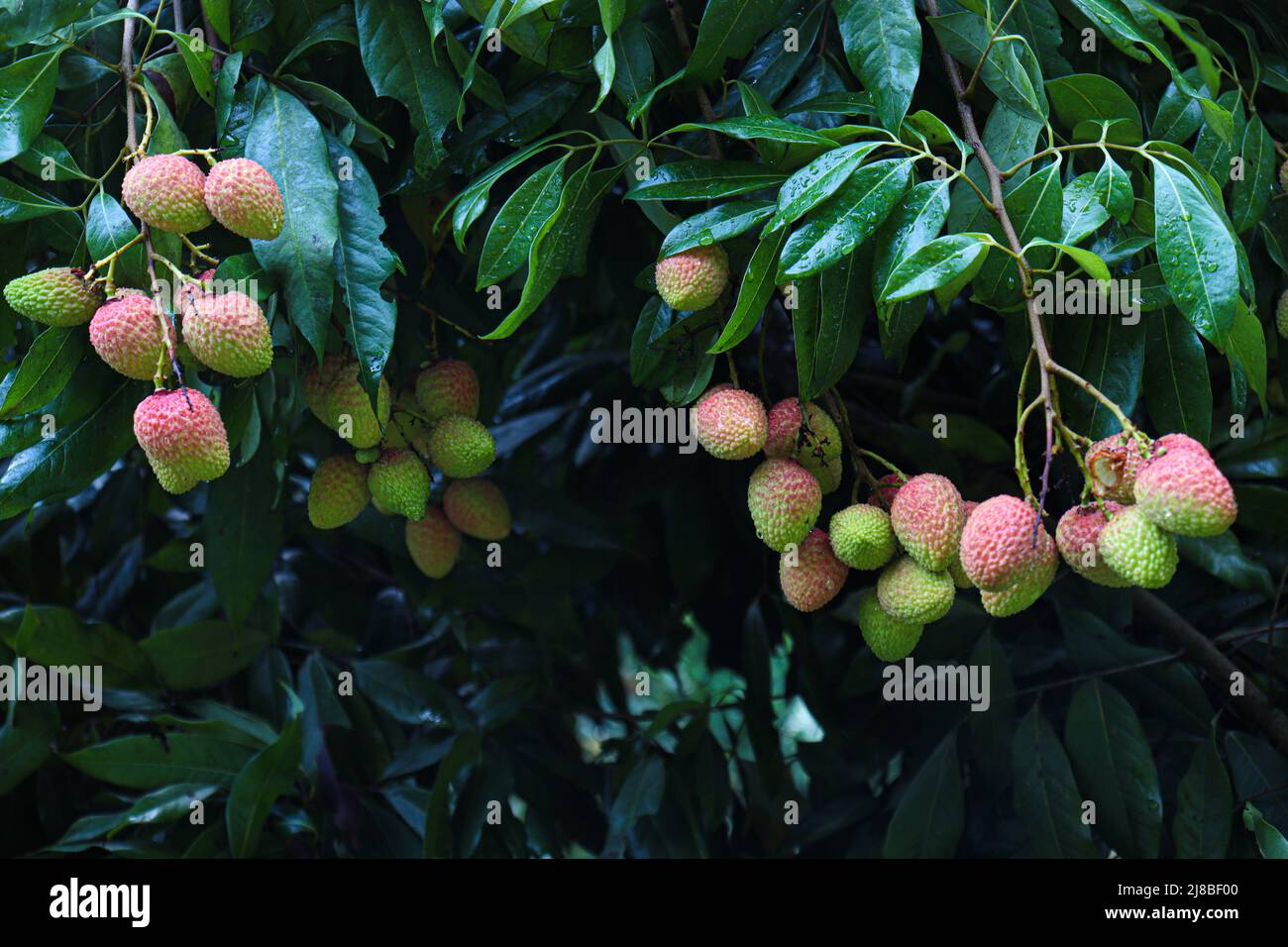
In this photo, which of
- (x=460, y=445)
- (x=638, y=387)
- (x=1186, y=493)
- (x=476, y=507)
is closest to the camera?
(x=1186, y=493)

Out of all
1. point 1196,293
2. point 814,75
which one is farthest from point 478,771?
point 1196,293

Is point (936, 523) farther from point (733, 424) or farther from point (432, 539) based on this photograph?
point (432, 539)

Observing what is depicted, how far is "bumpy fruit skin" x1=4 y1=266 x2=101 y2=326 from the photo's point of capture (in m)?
0.74

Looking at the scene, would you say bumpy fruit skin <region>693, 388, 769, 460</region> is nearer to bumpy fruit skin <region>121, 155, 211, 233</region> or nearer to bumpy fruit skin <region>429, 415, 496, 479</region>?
bumpy fruit skin <region>429, 415, 496, 479</region>

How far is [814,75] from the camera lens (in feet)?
2.90

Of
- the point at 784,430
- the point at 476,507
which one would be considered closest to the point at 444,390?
the point at 476,507

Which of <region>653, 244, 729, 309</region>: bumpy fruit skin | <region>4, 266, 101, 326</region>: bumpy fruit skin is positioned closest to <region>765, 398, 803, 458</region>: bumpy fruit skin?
<region>653, 244, 729, 309</region>: bumpy fruit skin

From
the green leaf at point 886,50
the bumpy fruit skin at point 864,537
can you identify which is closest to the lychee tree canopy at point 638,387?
the green leaf at point 886,50

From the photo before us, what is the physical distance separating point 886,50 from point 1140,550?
1.23 ft

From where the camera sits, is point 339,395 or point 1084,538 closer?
point 1084,538

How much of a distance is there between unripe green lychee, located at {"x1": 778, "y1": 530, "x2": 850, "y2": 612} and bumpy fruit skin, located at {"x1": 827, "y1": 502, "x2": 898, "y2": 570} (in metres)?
0.04

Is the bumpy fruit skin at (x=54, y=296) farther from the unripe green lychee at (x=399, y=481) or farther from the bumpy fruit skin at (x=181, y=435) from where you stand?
the unripe green lychee at (x=399, y=481)

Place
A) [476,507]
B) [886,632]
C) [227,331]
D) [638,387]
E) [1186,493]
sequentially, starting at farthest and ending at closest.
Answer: [638,387], [476,507], [886,632], [227,331], [1186,493]

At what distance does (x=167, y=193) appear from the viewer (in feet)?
2.35
